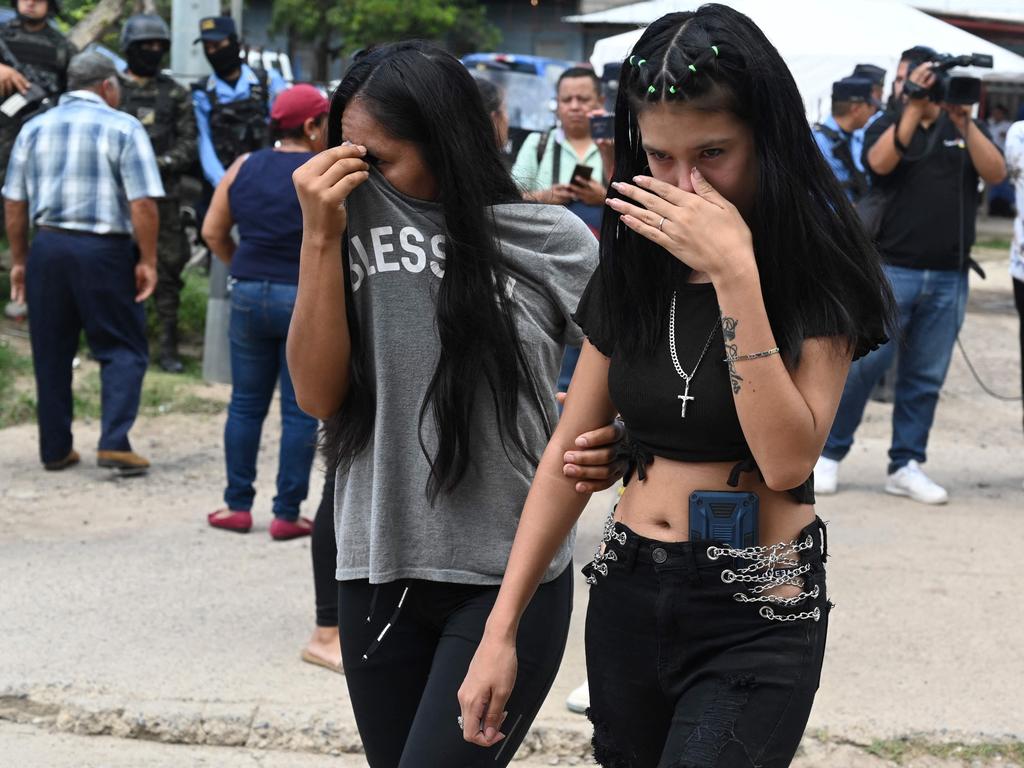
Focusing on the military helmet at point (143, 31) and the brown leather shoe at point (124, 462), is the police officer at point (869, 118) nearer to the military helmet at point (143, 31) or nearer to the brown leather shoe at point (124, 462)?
the brown leather shoe at point (124, 462)

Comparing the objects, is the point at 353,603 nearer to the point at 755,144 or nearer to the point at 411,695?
the point at 411,695

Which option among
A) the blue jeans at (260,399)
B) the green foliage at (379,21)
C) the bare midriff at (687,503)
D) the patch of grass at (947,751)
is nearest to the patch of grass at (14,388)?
the blue jeans at (260,399)

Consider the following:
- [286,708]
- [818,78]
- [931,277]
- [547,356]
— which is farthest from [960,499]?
[818,78]

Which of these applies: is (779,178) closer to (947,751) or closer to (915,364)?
(947,751)

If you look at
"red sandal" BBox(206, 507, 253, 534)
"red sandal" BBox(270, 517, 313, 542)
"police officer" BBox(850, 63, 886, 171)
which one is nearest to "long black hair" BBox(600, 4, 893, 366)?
"red sandal" BBox(270, 517, 313, 542)

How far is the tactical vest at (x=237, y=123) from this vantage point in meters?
9.48

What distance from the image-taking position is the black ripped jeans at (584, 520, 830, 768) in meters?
2.12

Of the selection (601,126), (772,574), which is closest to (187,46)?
(601,126)

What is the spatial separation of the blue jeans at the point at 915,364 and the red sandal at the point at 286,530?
258cm

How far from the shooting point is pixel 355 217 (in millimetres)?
2635

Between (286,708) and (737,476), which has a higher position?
(737,476)

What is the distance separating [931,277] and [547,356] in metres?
4.49

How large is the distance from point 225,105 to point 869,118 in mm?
4193

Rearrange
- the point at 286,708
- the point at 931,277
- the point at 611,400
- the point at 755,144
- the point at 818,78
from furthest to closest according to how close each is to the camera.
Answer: the point at 818,78 → the point at 931,277 → the point at 286,708 → the point at 611,400 → the point at 755,144
